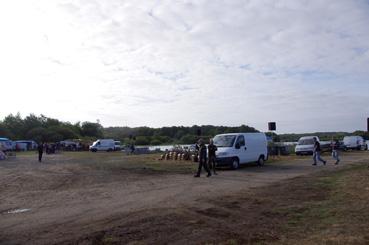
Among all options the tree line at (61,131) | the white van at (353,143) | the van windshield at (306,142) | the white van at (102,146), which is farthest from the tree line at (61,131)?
the van windshield at (306,142)

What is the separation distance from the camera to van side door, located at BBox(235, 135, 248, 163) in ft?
90.3

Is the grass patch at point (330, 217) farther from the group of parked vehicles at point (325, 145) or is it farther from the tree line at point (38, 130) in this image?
the tree line at point (38, 130)

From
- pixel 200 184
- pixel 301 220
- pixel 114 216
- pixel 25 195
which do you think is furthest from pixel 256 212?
pixel 25 195

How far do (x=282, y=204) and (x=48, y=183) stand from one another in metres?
11.9

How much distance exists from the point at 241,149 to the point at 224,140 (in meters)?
1.16

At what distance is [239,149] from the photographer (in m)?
27.6

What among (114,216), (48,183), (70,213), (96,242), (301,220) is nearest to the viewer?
(96,242)

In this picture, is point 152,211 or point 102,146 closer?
point 152,211

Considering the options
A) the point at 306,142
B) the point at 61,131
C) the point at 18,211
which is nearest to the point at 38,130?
the point at 61,131

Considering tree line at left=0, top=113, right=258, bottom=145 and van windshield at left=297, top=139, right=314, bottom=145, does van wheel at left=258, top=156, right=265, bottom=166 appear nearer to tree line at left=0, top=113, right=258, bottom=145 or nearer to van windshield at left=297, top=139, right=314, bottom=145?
van windshield at left=297, top=139, right=314, bottom=145

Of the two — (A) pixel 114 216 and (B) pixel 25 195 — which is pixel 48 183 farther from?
(A) pixel 114 216

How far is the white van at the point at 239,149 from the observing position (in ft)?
87.8

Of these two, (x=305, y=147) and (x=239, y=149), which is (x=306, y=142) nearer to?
(x=305, y=147)

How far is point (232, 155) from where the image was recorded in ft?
88.1
